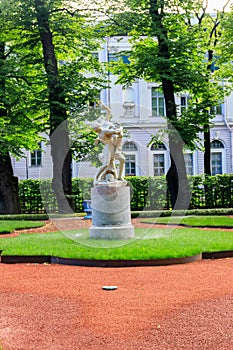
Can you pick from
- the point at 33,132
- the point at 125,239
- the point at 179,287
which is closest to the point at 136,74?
the point at 33,132

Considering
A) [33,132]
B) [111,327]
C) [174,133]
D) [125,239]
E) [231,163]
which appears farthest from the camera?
[231,163]

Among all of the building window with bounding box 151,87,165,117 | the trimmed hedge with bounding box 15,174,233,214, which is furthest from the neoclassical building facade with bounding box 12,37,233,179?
the trimmed hedge with bounding box 15,174,233,214

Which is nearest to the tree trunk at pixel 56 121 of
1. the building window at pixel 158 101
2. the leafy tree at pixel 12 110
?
the leafy tree at pixel 12 110

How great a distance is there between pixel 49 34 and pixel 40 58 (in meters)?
1.32

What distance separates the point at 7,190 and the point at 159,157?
23.3 ft

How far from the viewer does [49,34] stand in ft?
75.5

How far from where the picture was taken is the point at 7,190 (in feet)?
75.6

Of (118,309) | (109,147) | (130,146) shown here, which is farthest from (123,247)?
(130,146)

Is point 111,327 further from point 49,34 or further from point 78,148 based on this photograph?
point 49,34

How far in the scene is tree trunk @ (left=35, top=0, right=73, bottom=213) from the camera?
71.5 ft

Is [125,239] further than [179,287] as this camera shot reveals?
Yes

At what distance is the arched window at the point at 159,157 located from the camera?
70.7 ft

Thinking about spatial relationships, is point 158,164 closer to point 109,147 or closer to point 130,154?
point 130,154

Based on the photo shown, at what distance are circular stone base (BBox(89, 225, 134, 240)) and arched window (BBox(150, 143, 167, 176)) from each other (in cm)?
774
